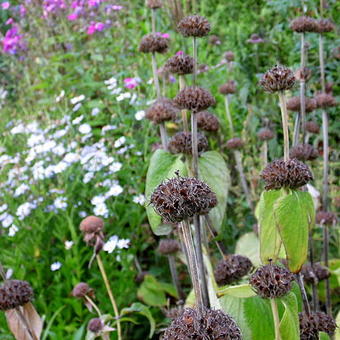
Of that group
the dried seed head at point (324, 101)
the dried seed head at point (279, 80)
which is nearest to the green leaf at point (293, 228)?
the dried seed head at point (279, 80)

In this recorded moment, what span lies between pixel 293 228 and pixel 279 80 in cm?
23

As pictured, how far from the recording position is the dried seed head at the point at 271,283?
0.71 meters

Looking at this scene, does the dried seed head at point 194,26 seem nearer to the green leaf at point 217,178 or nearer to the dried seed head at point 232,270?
the green leaf at point 217,178

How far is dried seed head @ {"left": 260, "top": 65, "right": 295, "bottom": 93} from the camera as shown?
32.9 inches

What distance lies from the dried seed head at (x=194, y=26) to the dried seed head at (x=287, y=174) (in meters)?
0.35

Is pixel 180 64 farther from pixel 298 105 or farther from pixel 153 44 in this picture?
pixel 298 105

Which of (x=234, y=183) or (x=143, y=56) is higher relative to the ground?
(x=143, y=56)

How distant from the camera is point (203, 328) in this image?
57cm

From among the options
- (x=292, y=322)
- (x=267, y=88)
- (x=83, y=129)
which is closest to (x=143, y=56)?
(x=83, y=129)

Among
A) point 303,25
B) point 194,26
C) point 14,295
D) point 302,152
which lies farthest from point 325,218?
point 14,295

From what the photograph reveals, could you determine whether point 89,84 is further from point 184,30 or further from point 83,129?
point 184,30

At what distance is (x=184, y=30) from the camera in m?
1.08

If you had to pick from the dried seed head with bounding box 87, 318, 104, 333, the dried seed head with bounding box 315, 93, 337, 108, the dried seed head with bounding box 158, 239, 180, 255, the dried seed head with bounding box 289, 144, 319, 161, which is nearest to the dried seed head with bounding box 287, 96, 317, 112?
the dried seed head with bounding box 315, 93, 337, 108

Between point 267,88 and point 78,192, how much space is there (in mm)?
1299
